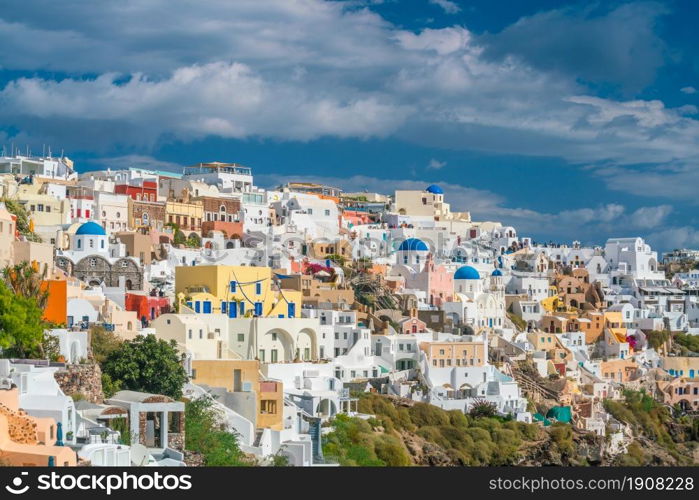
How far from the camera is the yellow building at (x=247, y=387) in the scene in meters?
40.9

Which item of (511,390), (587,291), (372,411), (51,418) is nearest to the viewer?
(51,418)

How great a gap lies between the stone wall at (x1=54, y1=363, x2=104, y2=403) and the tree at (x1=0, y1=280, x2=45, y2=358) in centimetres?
141

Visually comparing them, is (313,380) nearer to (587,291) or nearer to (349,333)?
(349,333)

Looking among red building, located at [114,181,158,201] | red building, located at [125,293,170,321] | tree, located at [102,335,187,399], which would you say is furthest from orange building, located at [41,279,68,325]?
red building, located at [114,181,158,201]

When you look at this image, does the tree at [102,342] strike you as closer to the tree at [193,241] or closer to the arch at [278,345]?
the arch at [278,345]

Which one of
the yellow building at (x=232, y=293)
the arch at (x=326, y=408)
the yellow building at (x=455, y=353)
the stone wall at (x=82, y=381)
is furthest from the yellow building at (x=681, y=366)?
the stone wall at (x=82, y=381)

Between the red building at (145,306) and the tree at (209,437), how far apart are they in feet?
35.7

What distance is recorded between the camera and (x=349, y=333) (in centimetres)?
5409

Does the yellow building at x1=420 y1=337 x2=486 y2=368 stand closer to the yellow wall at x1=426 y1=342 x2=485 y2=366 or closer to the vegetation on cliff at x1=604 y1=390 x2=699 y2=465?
the yellow wall at x1=426 y1=342 x2=485 y2=366

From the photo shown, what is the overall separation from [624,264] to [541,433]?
42.5m

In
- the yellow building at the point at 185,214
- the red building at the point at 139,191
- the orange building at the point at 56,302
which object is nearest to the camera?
→ the orange building at the point at 56,302

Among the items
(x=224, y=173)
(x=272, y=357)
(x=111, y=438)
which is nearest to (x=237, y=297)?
(x=272, y=357)
